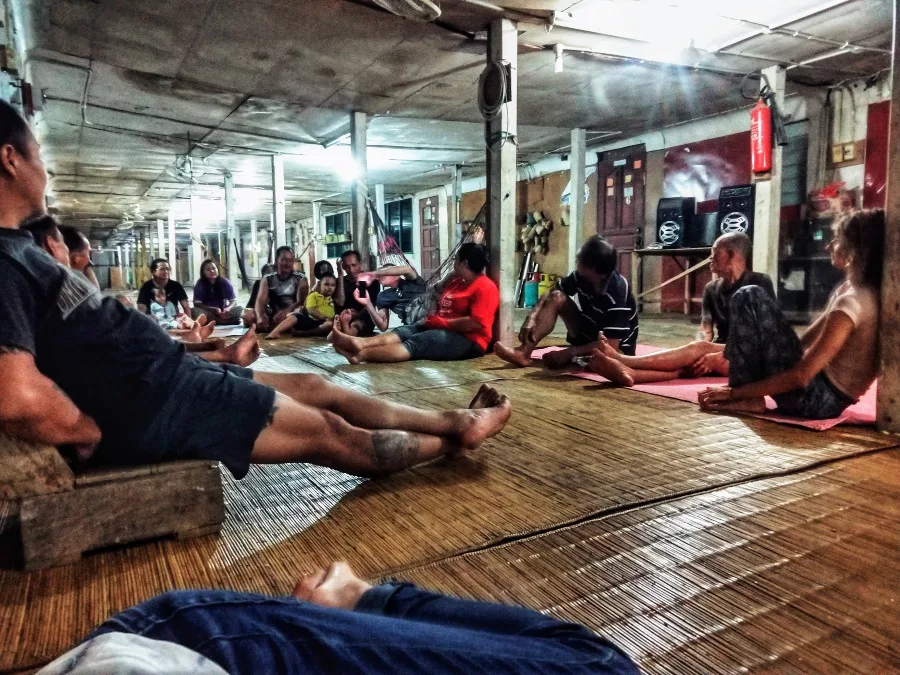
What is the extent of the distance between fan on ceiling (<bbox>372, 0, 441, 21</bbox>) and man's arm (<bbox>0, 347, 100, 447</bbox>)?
281 cm

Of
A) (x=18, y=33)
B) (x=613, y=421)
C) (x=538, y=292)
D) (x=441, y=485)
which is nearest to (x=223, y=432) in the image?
(x=441, y=485)

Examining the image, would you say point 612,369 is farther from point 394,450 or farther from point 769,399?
point 394,450

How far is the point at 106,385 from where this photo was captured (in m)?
1.38

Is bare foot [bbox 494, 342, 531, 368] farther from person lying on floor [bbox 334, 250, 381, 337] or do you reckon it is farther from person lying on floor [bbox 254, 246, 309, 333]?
person lying on floor [bbox 254, 246, 309, 333]

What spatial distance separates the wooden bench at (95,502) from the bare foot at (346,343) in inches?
92.2

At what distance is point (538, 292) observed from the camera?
9.83 meters

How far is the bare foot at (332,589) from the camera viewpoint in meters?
0.93

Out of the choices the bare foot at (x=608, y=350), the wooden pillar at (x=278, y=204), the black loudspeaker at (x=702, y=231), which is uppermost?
the wooden pillar at (x=278, y=204)

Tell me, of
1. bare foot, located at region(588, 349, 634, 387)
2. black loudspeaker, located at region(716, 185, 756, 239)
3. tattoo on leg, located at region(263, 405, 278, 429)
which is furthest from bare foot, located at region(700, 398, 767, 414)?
black loudspeaker, located at region(716, 185, 756, 239)

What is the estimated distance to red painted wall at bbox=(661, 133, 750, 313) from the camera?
7153mm

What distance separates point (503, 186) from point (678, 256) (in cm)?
403

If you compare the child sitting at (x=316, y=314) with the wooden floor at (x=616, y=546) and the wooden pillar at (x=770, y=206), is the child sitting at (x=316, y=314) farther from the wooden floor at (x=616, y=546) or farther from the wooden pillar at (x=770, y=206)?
the wooden pillar at (x=770, y=206)

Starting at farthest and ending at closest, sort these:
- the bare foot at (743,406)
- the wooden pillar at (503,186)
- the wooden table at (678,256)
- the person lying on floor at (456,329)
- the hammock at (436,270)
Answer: the wooden table at (678,256) → the hammock at (436,270) → the wooden pillar at (503,186) → the person lying on floor at (456,329) → the bare foot at (743,406)

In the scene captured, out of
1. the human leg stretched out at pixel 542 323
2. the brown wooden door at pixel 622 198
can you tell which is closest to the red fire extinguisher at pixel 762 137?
the brown wooden door at pixel 622 198
